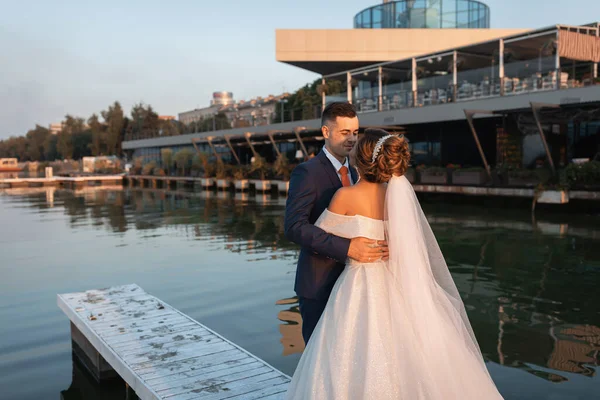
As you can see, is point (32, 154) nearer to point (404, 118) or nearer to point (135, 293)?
point (404, 118)

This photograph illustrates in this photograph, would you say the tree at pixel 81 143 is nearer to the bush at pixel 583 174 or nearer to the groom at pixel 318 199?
the bush at pixel 583 174

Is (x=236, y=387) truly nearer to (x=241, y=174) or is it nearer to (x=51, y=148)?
(x=241, y=174)

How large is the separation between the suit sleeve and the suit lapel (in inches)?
4.8

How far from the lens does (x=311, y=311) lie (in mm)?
2857

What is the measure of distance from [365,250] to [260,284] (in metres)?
5.83

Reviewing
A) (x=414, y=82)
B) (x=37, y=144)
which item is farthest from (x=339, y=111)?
(x=37, y=144)

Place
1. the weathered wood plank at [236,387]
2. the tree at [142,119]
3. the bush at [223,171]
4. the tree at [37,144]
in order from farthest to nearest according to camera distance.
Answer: the tree at [37,144]
the tree at [142,119]
the bush at [223,171]
the weathered wood plank at [236,387]

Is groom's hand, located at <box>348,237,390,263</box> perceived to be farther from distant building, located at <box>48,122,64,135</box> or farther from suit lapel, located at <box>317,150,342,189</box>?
distant building, located at <box>48,122,64,135</box>

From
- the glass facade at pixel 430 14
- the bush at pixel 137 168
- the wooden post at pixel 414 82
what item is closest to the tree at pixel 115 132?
the bush at pixel 137 168

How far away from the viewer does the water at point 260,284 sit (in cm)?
494

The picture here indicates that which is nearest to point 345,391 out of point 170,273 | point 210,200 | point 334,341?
point 334,341

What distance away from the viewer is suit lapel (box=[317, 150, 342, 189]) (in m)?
2.87

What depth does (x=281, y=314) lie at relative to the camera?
21.8 feet

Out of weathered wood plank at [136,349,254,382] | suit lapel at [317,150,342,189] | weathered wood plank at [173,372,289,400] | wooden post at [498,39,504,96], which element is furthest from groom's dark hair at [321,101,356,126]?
wooden post at [498,39,504,96]
